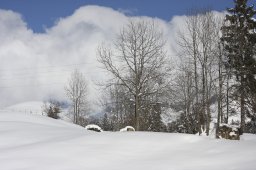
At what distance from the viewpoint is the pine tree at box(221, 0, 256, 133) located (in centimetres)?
2906

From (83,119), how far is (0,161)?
45885 mm

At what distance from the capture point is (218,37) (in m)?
29.9

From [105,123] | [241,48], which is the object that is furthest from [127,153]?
[105,123]

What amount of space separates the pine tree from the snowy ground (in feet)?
60.9

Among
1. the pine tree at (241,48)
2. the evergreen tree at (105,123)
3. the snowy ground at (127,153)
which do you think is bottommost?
the evergreen tree at (105,123)

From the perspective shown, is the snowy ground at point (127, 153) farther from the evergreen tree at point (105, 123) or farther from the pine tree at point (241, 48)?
the evergreen tree at point (105, 123)

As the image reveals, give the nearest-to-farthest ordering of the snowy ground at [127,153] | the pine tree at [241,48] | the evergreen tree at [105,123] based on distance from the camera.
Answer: the snowy ground at [127,153] → the pine tree at [241,48] → the evergreen tree at [105,123]

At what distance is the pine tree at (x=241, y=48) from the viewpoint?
2906cm

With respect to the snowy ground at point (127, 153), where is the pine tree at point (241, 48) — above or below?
above

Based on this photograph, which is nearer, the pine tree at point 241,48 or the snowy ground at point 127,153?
the snowy ground at point 127,153

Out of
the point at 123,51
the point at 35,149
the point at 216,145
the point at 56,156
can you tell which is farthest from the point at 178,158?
the point at 123,51

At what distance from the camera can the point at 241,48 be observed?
3005cm

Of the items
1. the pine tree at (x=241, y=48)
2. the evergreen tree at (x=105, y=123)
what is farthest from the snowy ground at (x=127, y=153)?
the evergreen tree at (x=105, y=123)

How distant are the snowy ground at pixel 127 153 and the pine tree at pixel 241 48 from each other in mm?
18564
